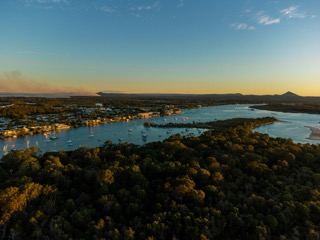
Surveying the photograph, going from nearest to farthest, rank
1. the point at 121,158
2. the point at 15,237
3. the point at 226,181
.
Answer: the point at 15,237, the point at 226,181, the point at 121,158

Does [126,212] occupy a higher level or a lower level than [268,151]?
lower

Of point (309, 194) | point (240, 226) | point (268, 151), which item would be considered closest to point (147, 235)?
point (240, 226)

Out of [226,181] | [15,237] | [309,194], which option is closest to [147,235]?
[15,237]

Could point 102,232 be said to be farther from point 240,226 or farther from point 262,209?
point 262,209

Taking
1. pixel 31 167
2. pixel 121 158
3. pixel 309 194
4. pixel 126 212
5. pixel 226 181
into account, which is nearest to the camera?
pixel 126 212

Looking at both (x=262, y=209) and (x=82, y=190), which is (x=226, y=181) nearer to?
(x=262, y=209)

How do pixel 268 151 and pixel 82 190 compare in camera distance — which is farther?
pixel 268 151
